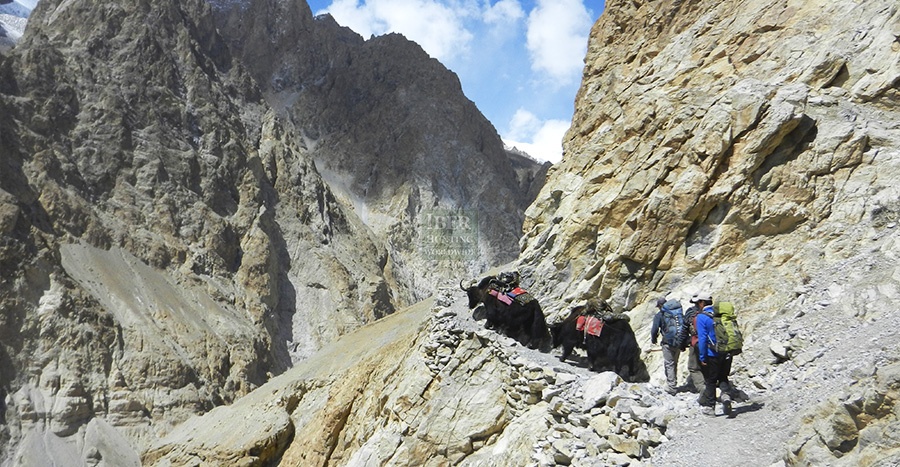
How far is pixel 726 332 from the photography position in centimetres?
838

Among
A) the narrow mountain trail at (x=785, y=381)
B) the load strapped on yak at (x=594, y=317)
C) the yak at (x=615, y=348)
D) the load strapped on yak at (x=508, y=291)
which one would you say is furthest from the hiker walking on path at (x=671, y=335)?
the load strapped on yak at (x=508, y=291)

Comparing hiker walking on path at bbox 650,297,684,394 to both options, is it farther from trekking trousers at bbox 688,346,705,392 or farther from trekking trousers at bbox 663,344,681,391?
trekking trousers at bbox 688,346,705,392

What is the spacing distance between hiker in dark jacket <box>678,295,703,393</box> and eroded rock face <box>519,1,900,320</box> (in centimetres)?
231

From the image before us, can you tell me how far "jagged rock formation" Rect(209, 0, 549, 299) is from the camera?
270ft

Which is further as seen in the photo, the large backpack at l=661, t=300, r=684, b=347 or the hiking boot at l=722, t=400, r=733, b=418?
the large backpack at l=661, t=300, r=684, b=347

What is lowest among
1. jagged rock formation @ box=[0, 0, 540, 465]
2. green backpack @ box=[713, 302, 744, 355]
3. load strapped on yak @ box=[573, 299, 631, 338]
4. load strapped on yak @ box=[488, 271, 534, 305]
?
green backpack @ box=[713, 302, 744, 355]

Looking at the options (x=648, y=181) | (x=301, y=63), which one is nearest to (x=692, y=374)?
(x=648, y=181)

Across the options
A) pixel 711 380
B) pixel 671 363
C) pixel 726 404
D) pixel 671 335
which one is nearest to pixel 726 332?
pixel 711 380

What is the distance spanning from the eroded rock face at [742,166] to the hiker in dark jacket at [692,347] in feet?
7.56

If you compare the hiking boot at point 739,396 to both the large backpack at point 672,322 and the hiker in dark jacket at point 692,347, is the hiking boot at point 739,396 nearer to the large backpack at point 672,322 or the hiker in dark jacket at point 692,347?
the hiker in dark jacket at point 692,347

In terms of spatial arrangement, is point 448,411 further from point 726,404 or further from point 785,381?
point 785,381

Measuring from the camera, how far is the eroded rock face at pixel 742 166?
11.9m

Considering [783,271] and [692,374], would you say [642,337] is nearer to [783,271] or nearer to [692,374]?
[783,271]

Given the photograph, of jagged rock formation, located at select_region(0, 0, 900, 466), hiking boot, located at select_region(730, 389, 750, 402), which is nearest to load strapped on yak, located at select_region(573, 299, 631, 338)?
jagged rock formation, located at select_region(0, 0, 900, 466)
